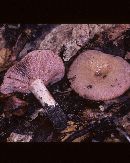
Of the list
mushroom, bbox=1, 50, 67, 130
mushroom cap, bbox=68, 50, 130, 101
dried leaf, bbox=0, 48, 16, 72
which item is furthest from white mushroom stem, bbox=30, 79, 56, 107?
dried leaf, bbox=0, 48, 16, 72

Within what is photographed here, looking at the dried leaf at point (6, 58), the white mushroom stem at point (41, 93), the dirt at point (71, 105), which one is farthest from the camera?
the dried leaf at point (6, 58)

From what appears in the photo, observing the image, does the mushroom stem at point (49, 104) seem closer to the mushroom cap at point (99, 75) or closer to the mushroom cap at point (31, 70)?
the mushroom cap at point (31, 70)

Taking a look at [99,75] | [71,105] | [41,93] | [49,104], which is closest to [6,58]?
[41,93]

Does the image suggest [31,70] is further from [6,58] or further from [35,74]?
[6,58]

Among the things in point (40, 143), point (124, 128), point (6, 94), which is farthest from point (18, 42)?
point (124, 128)

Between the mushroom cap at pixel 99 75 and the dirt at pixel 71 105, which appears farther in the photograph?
the mushroom cap at pixel 99 75

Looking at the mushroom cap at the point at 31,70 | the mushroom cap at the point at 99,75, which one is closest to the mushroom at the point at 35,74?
the mushroom cap at the point at 31,70
